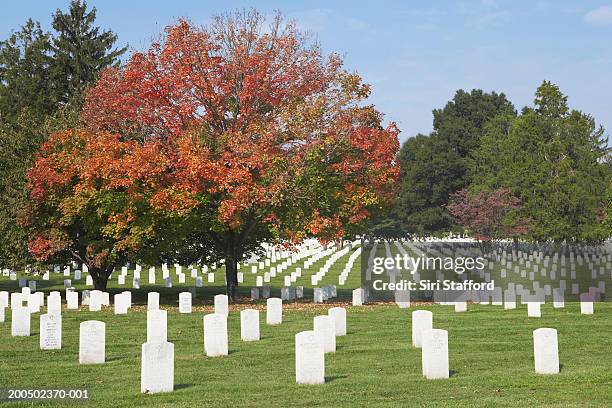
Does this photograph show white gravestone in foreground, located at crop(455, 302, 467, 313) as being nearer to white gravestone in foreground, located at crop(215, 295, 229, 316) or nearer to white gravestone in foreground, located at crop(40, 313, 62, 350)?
white gravestone in foreground, located at crop(215, 295, 229, 316)

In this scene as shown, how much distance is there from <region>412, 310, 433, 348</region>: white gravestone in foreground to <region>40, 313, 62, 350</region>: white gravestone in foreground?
24.8ft

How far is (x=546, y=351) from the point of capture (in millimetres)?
15711

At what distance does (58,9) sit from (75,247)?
34097 millimetres

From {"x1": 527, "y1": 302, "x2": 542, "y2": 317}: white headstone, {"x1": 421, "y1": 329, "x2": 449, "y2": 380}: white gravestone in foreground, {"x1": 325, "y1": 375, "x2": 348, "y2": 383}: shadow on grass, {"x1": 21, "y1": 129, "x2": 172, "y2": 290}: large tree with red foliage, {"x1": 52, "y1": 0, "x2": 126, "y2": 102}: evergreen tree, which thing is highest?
{"x1": 52, "y1": 0, "x2": 126, "y2": 102}: evergreen tree

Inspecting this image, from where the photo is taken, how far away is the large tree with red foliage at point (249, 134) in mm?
31078

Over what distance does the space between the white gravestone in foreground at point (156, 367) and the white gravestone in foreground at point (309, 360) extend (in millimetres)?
2078

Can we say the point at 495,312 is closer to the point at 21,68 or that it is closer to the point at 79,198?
the point at 79,198

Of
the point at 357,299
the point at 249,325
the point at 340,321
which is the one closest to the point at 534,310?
the point at 340,321

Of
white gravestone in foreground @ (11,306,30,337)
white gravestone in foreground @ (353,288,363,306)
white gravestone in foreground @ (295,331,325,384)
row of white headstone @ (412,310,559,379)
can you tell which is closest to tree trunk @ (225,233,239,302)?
white gravestone in foreground @ (353,288,363,306)

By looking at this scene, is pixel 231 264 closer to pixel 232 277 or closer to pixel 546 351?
pixel 232 277

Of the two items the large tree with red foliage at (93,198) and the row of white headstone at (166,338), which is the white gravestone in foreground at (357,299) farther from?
the row of white headstone at (166,338)

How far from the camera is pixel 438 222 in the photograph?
10200cm

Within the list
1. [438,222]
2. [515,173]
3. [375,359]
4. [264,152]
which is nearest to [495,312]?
[264,152]

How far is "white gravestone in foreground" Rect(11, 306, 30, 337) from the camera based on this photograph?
22531 millimetres
